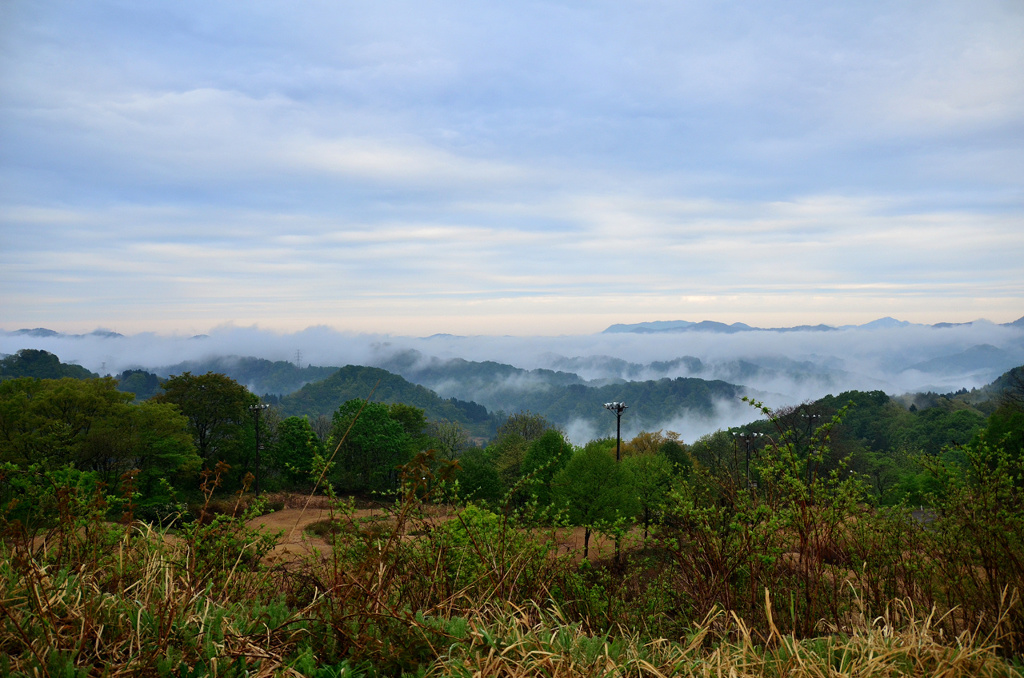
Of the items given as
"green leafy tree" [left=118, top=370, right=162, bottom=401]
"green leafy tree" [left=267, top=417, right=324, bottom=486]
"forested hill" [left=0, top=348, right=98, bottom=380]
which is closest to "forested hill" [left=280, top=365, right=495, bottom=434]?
"green leafy tree" [left=118, top=370, right=162, bottom=401]

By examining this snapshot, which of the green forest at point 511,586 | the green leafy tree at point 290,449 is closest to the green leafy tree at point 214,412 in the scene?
the green leafy tree at point 290,449

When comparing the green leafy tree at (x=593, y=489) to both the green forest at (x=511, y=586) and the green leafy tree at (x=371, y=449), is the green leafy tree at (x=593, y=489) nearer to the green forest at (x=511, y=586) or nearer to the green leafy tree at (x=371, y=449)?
the green forest at (x=511, y=586)

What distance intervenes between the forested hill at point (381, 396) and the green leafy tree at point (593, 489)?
14613 centimetres

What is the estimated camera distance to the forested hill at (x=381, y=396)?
171175mm

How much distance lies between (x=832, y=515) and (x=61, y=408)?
3294cm

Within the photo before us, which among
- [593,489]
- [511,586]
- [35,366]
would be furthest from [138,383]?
[511,586]

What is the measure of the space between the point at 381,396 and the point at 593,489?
155 metres

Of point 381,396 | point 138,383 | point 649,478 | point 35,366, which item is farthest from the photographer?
point 381,396

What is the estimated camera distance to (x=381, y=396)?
168875mm

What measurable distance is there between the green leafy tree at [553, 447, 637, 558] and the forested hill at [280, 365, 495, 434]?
5753 inches

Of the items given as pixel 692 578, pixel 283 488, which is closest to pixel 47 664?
pixel 692 578

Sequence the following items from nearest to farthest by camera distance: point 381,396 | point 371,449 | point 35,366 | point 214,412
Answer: point 214,412, point 371,449, point 35,366, point 381,396

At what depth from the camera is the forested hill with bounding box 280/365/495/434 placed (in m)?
171

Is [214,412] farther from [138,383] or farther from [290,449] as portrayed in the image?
[138,383]
